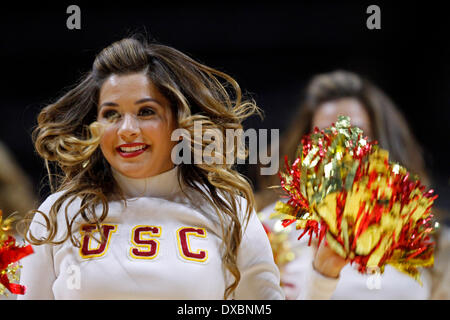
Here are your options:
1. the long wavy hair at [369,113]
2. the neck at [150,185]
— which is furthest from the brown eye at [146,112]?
the long wavy hair at [369,113]

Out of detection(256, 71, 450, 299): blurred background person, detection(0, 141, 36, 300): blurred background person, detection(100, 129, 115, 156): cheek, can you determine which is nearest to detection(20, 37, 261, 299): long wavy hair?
detection(100, 129, 115, 156): cheek

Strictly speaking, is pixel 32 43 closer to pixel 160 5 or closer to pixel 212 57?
pixel 160 5

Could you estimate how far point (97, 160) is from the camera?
194 cm

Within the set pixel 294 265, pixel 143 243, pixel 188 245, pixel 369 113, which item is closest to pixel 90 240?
pixel 143 243

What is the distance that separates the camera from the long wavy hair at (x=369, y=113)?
121 inches

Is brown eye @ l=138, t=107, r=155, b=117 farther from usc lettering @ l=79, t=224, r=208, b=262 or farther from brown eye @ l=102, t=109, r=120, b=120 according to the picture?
usc lettering @ l=79, t=224, r=208, b=262

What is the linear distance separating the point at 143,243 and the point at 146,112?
36 cm

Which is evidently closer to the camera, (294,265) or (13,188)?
(294,265)

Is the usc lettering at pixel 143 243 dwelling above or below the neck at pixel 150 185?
below

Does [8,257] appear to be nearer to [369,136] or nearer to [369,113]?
[369,136]

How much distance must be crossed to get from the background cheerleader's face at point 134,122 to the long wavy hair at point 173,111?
3 cm

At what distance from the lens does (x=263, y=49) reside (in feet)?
10.6

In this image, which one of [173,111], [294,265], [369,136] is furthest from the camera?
[369,136]

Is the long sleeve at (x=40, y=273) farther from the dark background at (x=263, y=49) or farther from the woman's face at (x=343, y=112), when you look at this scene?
the woman's face at (x=343, y=112)
